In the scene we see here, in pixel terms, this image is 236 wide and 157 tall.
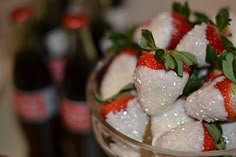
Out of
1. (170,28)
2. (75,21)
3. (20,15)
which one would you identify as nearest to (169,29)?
(170,28)

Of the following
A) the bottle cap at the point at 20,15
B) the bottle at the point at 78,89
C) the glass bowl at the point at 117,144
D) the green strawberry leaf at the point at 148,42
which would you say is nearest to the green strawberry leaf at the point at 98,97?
the glass bowl at the point at 117,144

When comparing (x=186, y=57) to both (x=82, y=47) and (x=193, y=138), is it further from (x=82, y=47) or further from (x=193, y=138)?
(x=82, y=47)

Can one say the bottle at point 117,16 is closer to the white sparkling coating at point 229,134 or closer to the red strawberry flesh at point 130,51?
the red strawberry flesh at point 130,51

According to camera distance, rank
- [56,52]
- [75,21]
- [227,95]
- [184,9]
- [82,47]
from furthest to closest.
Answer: [56,52] → [82,47] → [75,21] → [184,9] → [227,95]

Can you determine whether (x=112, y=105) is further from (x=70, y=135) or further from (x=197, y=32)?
(x=70, y=135)

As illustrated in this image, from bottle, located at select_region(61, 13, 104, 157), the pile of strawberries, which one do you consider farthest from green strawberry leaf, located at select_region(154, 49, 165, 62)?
bottle, located at select_region(61, 13, 104, 157)

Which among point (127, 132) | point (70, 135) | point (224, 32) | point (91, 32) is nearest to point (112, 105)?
point (127, 132)
